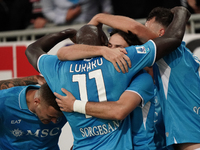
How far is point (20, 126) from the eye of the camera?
115 inches

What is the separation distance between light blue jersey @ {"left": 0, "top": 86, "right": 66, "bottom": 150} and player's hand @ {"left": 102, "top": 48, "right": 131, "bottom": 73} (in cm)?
115

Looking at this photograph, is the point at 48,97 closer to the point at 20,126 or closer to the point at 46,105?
the point at 46,105

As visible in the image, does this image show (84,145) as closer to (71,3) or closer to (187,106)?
(187,106)

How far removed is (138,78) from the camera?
2.17 meters

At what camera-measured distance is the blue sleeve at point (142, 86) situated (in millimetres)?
2090

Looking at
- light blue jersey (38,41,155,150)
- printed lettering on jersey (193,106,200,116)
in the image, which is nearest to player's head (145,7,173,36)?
light blue jersey (38,41,155,150)

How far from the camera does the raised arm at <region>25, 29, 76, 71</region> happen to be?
2566 mm

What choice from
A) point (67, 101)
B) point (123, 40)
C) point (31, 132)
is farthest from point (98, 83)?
point (31, 132)

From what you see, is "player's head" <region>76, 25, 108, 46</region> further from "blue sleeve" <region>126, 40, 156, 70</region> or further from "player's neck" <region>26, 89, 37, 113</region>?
"player's neck" <region>26, 89, 37, 113</region>

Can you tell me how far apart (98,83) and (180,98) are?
32.7 inches

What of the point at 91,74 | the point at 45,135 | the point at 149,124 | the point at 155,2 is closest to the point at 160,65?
the point at 149,124

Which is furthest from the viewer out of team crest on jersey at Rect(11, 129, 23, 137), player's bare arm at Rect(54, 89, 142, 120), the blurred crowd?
the blurred crowd

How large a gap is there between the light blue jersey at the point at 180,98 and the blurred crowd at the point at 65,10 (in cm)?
233

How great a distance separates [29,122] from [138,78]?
1.42 metres
